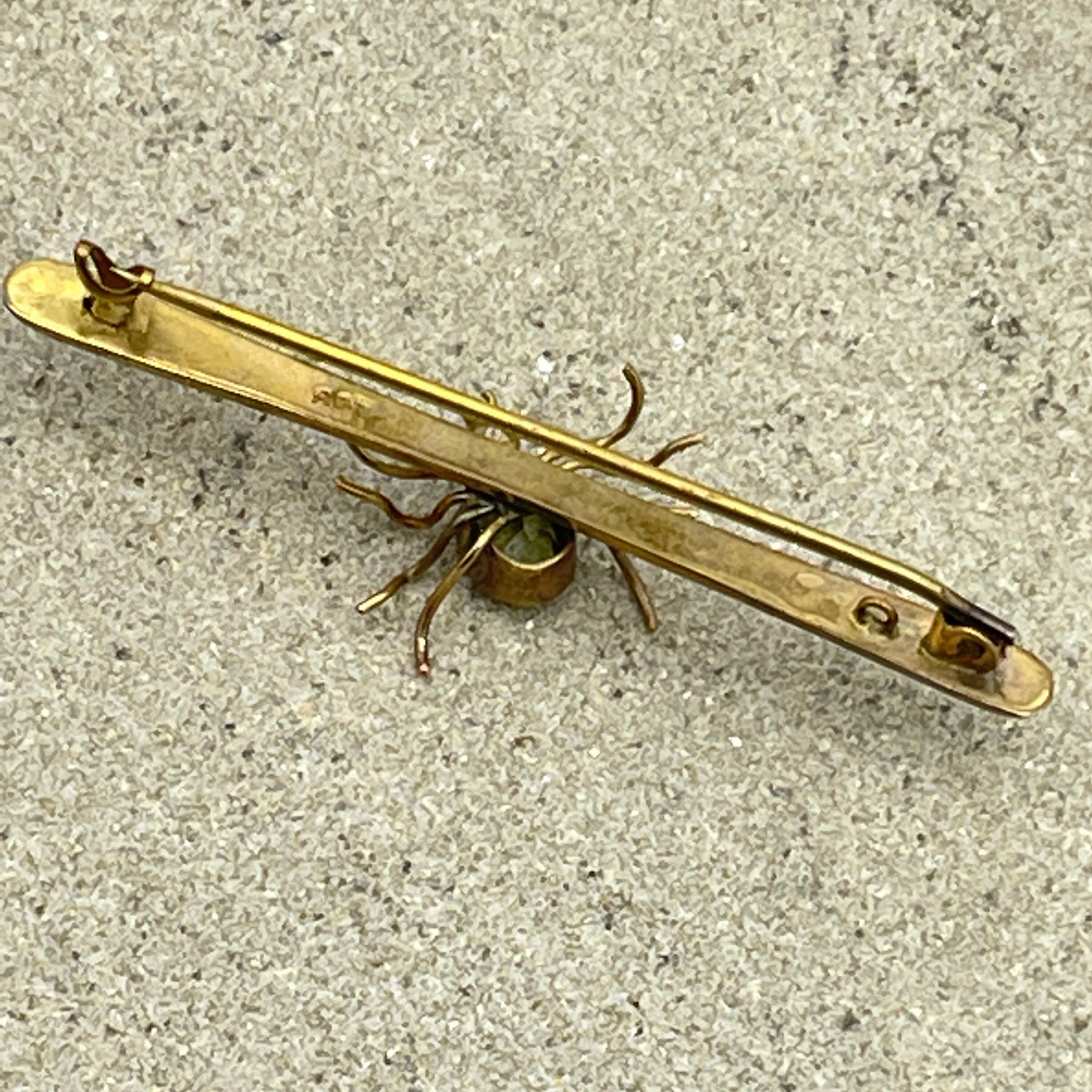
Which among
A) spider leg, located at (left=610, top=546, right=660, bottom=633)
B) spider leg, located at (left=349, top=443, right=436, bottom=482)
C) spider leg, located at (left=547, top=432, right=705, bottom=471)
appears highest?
spider leg, located at (left=547, top=432, right=705, bottom=471)

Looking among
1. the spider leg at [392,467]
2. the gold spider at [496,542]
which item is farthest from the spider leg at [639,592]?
the spider leg at [392,467]

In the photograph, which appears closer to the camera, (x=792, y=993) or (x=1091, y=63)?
(x=792, y=993)

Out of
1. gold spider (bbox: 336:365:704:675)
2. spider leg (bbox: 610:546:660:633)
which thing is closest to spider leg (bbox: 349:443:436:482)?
gold spider (bbox: 336:365:704:675)

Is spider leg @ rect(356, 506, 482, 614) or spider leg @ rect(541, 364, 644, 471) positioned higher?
spider leg @ rect(541, 364, 644, 471)

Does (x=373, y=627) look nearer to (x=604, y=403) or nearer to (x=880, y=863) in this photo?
(x=604, y=403)

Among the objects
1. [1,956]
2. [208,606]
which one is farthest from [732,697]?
[1,956]

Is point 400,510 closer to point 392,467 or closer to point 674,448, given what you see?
point 392,467

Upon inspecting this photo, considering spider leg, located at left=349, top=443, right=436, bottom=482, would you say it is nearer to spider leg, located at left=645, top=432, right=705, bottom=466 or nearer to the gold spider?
the gold spider
